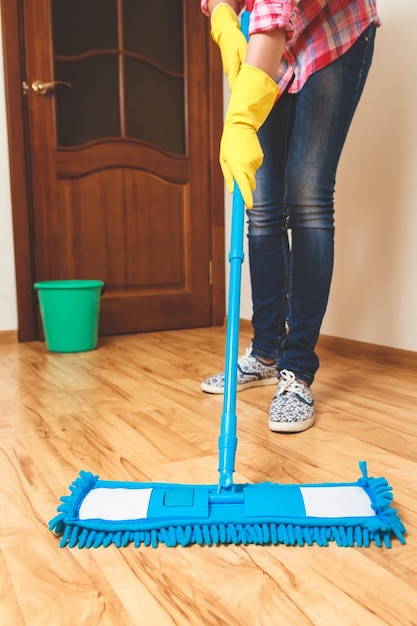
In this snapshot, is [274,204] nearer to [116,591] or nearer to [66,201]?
[116,591]

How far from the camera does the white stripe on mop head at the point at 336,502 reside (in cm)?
66

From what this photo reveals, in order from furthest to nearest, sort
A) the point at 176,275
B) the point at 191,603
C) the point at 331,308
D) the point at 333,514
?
the point at 176,275 → the point at 331,308 → the point at 333,514 → the point at 191,603

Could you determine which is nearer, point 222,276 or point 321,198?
point 321,198

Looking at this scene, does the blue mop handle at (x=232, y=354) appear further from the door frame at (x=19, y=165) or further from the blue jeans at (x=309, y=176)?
the door frame at (x=19, y=165)

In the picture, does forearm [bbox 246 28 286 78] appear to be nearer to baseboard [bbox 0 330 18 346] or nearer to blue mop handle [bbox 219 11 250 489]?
blue mop handle [bbox 219 11 250 489]

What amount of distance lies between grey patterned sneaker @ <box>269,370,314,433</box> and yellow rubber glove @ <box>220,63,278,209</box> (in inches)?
16.4

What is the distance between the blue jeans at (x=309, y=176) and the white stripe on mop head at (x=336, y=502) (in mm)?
471

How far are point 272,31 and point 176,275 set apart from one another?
1545mm

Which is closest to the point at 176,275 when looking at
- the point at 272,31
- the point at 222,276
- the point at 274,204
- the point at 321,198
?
the point at 222,276

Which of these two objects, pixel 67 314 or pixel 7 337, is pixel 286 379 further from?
pixel 7 337

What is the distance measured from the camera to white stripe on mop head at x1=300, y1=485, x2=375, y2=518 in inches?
26.1

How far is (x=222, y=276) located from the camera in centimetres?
248

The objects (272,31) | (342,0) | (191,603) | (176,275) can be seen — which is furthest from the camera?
(176,275)

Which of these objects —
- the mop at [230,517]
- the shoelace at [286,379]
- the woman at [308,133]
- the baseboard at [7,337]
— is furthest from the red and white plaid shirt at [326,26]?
the baseboard at [7,337]
